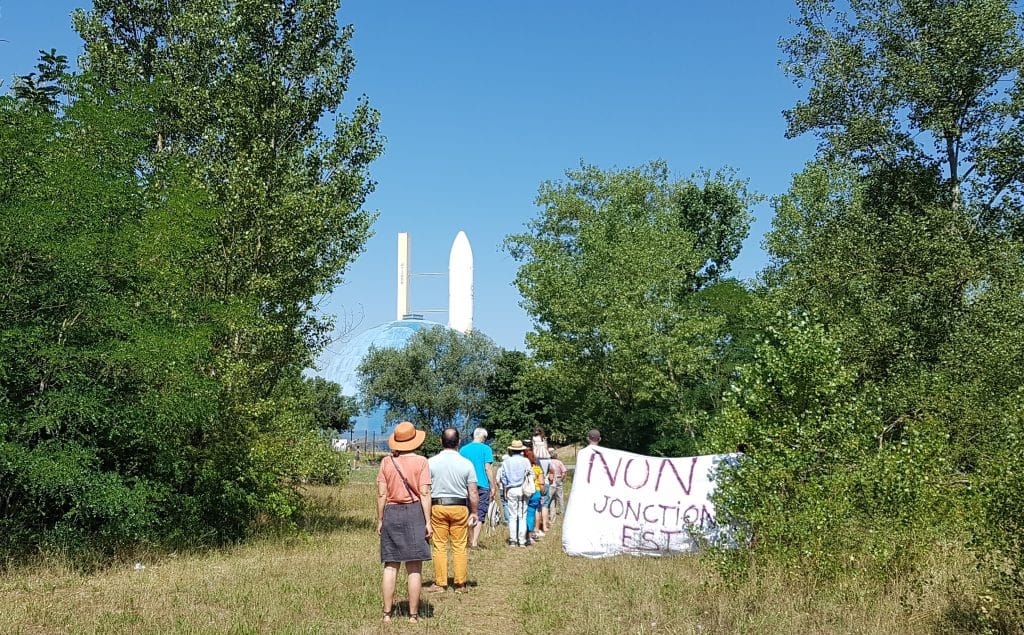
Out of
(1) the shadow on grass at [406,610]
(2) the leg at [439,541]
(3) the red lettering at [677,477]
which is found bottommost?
(1) the shadow on grass at [406,610]

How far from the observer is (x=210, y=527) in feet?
51.5

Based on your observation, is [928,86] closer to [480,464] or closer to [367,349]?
[480,464]

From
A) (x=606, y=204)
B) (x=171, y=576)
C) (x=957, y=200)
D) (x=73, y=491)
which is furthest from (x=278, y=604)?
(x=606, y=204)

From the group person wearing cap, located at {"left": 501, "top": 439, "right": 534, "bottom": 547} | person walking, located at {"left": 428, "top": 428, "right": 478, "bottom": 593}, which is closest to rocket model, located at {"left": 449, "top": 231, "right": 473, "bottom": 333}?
person wearing cap, located at {"left": 501, "top": 439, "right": 534, "bottom": 547}

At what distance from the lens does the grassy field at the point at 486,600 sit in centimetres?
806

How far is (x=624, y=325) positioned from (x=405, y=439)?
25941mm

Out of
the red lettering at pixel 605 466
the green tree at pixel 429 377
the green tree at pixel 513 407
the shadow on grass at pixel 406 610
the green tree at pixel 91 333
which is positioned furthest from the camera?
the green tree at pixel 429 377

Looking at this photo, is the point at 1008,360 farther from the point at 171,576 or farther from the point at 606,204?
the point at 606,204

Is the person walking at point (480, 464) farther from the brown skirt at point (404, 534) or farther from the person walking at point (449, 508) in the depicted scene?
the brown skirt at point (404, 534)

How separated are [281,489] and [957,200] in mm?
17377

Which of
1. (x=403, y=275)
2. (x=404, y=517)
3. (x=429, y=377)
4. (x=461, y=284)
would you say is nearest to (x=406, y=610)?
(x=404, y=517)

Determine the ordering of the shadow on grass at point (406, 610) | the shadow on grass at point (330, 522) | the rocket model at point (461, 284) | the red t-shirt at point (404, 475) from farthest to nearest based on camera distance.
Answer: the rocket model at point (461, 284)
the shadow on grass at point (330, 522)
the shadow on grass at point (406, 610)
the red t-shirt at point (404, 475)

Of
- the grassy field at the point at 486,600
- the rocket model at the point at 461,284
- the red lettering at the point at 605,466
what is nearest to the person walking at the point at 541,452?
the red lettering at the point at 605,466

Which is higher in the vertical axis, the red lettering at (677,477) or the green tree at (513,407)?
the green tree at (513,407)
